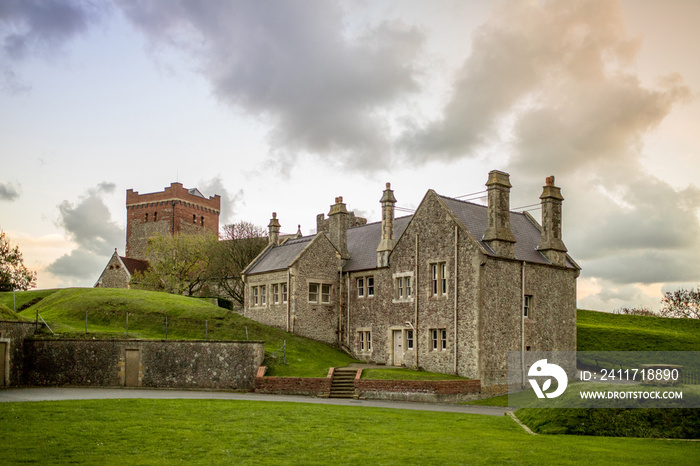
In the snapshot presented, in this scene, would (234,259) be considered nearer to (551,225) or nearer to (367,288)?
(367,288)

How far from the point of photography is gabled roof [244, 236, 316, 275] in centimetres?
5159

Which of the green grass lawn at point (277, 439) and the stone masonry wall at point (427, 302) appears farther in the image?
the stone masonry wall at point (427, 302)

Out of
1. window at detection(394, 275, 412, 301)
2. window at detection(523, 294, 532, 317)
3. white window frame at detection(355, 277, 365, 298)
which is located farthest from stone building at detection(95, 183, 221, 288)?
window at detection(523, 294, 532, 317)

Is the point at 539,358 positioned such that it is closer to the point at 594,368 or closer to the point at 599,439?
the point at 594,368

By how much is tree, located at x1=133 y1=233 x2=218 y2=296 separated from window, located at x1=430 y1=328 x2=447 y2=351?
35.0 metres

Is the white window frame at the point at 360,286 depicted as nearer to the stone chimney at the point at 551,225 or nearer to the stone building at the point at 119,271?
the stone chimney at the point at 551,225

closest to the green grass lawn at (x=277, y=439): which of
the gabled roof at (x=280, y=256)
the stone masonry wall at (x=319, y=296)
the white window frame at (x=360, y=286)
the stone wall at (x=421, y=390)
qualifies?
the stone wall at (x=421, y=390)

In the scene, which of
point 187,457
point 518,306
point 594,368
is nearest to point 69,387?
point 187,457

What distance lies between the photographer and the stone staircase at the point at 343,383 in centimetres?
3853

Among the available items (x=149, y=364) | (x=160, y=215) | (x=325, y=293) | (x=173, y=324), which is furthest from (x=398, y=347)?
(x=160, y=215)

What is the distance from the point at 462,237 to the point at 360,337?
12123mm

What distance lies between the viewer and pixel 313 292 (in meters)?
50.6

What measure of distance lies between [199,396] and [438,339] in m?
15.3

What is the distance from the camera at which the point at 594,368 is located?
49.2m
